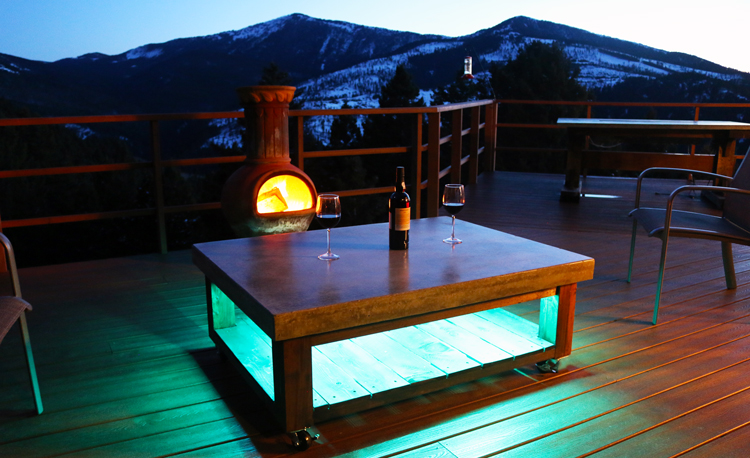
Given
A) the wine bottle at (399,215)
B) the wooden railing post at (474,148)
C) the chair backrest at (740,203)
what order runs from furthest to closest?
the wooden railing post at (474,148), the chair backrest at (740,203), the wine bottle at (399,215)

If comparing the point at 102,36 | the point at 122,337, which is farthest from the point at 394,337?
the point at 102,36

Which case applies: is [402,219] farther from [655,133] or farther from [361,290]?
[655,133]

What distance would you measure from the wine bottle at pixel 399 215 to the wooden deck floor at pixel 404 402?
52 cm

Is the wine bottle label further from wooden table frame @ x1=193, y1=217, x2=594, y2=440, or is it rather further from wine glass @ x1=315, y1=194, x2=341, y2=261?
wine glass @ x1=315, y1=194, x2=341, y2=261

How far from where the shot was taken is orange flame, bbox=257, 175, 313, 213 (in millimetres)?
3037

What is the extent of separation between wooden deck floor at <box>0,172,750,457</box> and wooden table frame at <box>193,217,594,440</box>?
3.7 inches

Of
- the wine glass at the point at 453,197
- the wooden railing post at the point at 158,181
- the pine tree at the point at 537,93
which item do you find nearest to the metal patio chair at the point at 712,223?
the wine glass at the point at 453,197

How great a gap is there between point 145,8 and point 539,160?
1133cm

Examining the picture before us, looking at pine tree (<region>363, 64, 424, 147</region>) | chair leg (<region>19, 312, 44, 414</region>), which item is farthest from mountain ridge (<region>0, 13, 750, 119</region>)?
chair leg (<region>19, 312, 44, 414</region>)

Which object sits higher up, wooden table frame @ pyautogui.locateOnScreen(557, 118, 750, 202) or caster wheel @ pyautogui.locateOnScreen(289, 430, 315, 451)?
wooden table frame @ pyautogui.locateOnScreen(557, 118, 750, 202)

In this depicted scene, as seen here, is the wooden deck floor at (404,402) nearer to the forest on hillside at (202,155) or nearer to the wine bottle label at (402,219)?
the wine bottle label at (402,219)

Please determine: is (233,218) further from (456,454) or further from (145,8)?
(145,8)

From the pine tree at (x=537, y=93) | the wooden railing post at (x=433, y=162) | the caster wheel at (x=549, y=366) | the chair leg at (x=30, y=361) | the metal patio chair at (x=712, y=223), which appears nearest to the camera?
the chair leg at (x=30, y=361)

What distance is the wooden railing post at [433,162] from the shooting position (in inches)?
165
